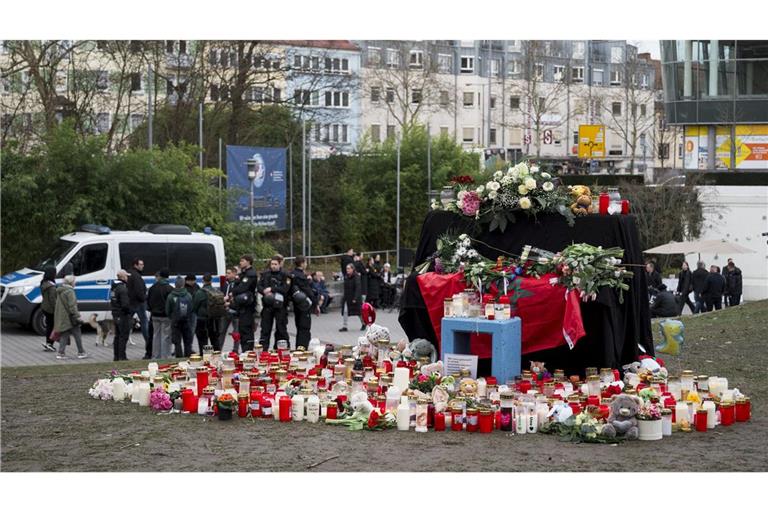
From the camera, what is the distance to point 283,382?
1259 centimetres

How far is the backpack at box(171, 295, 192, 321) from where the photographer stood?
1817 centimetres

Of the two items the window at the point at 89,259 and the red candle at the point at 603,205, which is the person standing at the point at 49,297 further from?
the red candle at the point at 603,205

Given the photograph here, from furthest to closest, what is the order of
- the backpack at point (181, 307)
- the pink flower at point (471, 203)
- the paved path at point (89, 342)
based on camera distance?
1. the paved path at point (89, 342)
2. the backpack at point (181, 307)
3. the pink flower at point (471, 203)

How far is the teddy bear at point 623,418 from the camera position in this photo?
10641 mm

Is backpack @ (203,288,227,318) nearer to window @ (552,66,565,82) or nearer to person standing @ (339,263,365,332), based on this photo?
person standing @ (339,263,365,332)

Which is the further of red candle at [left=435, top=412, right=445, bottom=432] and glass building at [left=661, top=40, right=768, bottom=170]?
glass building at [left=661, top=40, right=768, bottom=170]

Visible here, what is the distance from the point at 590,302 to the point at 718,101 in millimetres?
38534

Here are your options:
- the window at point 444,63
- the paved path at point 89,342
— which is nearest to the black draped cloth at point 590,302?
the paved path at point 89,342

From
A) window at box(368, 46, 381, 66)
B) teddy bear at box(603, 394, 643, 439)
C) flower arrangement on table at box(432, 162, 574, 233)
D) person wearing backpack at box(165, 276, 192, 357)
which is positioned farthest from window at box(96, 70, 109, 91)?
teddy bear at box(603, 394, 643, 439)

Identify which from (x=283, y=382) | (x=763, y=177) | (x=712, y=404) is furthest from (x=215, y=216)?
(x=763, y=177)

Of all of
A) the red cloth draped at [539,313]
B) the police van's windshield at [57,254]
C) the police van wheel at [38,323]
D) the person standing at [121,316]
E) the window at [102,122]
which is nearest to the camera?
the red cloth draped at [539,313]

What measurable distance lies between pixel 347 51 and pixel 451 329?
42.0m

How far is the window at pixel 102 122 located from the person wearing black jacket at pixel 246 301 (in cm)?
2595

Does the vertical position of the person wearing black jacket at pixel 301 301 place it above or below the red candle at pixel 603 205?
below
